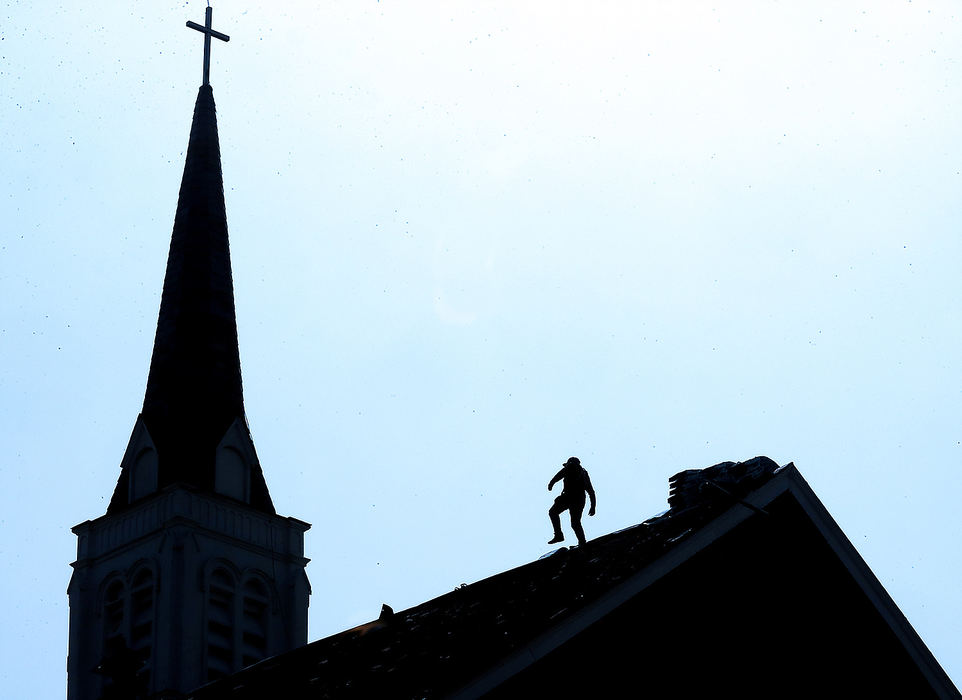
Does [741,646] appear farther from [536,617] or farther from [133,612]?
[133,612]

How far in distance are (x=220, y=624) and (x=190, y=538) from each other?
2.35 m

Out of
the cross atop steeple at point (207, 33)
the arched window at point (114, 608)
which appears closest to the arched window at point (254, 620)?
the arched window at point (114, 608)

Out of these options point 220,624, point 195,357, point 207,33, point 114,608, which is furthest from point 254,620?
point 207,33

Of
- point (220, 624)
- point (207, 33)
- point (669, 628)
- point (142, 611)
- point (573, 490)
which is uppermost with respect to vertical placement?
point (207, 33)

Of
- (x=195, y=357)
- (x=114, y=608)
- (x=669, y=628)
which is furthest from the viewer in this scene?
(x=195, y=357)

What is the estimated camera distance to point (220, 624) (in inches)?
1547

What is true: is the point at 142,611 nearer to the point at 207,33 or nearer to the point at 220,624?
the point at 220,624

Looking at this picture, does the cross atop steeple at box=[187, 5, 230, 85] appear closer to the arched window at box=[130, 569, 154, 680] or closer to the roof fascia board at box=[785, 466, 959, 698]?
the arched window at box=[130, 569, 154, 680]

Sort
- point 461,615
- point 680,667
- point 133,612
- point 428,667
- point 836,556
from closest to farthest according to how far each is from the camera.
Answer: point 428,667 < point 680,667 < point 461,615 < point 836,556 < point 133,612

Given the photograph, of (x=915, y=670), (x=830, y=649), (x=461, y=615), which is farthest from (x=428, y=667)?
(x=915, y=670)

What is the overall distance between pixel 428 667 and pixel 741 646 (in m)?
4.47

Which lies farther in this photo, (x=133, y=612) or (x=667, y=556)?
(x=133, y=612)

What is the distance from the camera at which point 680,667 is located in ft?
57.1

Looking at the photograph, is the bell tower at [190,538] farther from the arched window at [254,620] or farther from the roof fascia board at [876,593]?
the roof fascia board at [876,593]
